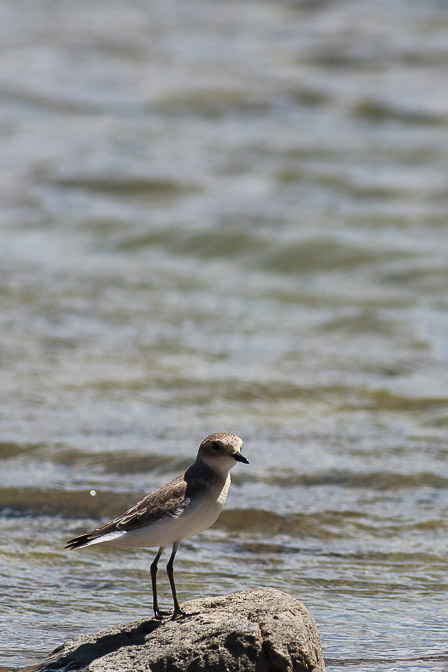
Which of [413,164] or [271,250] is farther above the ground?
→ [413,164]

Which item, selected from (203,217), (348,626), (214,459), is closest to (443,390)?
(348,626)

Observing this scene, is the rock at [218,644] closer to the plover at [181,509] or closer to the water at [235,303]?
the plover at [181,509]

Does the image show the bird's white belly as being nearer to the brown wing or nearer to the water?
the brown wing

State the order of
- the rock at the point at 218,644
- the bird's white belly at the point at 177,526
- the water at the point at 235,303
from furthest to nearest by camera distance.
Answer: the water at the point at 235,303 < the bird's white belly at the point at 177,526 < the rock at the point at 218,644

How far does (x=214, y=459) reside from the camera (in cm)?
445

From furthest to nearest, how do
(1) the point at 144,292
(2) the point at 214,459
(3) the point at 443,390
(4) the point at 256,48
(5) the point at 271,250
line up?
1. (4) the point at 256,48
2. (5) the point at 271,250
3. (1) the point at 144,292
4. (3) the point at 443,390
5. (2) the point at 214,459

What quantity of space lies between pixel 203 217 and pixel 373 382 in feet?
19.8

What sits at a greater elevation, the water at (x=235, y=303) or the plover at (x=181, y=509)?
the water at (x=235, y=303)

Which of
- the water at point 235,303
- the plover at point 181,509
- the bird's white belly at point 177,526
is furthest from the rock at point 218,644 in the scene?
the water at point 235,303

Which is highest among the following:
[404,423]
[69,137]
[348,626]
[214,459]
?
[69,137]

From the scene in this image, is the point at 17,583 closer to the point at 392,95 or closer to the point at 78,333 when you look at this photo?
the point at 78,333

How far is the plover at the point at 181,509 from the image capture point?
4391 mm

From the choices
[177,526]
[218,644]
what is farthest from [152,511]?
[218,644]

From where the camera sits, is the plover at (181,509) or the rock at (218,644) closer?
the rock at (218,644)
